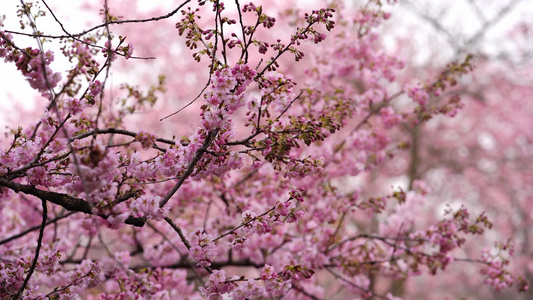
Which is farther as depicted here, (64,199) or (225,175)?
(225,175)

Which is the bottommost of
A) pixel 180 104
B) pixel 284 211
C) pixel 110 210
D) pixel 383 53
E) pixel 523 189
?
pixel 110 210

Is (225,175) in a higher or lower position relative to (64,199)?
higher

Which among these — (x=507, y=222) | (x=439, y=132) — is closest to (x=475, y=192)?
(x=507, y=222)

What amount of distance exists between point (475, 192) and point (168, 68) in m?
11.7

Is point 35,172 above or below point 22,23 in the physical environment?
below

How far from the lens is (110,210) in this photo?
2043 millimetres

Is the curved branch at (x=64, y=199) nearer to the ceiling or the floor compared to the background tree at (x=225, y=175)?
nearer to the floor

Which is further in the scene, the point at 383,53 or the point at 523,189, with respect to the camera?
the point at 523,189

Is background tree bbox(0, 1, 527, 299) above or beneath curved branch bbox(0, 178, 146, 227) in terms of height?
above

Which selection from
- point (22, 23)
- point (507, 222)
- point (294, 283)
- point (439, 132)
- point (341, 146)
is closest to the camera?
point (22, 23)

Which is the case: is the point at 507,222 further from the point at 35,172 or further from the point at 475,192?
the point at 35,172

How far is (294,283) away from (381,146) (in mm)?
1910

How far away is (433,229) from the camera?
406cm

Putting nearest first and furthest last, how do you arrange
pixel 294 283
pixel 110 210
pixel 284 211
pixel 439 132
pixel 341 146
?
pixel 110 210
pixel 284 211
pixel 294 283
pixel 341 146
pixel 439 132
